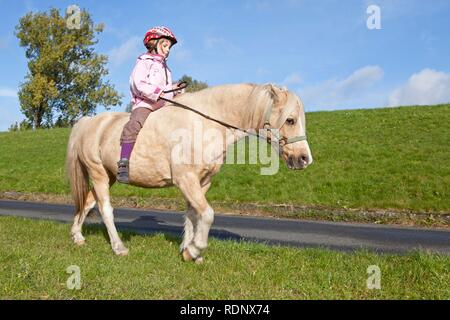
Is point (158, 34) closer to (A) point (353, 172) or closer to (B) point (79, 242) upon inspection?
(B) point (79, 242)

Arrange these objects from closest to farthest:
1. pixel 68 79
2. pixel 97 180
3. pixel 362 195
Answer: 1. pixel 97 180
2. pixel 362 195
3. pixel 68 79

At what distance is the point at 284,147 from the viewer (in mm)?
5773

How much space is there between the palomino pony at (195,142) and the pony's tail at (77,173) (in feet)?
2.11

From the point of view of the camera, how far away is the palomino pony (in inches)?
227

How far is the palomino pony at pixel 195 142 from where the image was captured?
5.77m

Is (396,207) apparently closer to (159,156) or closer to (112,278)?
(159,156)

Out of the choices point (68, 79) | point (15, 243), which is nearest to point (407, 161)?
point (15, 243)

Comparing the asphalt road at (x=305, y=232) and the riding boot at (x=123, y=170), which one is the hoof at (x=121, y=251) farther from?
the asphalt road at (x=305, y=232)

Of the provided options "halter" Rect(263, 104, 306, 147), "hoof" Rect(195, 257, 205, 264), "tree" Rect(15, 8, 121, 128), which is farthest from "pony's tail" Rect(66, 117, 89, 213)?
"tree" Rect(15, 8, 121, 128)

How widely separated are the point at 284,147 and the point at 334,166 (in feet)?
44.9

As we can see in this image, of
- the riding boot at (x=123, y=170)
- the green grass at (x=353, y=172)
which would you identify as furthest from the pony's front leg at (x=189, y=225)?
the green grass at (x=353, y=172)

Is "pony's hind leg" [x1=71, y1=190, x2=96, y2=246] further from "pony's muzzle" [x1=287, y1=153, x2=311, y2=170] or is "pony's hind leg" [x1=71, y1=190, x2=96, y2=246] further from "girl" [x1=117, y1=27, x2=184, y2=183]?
"pony's muzzle" [x1=287, y1=153, x2=311, y2=170]

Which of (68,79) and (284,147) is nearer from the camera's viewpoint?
(284,147)

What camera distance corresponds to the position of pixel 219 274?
18.0 feet
